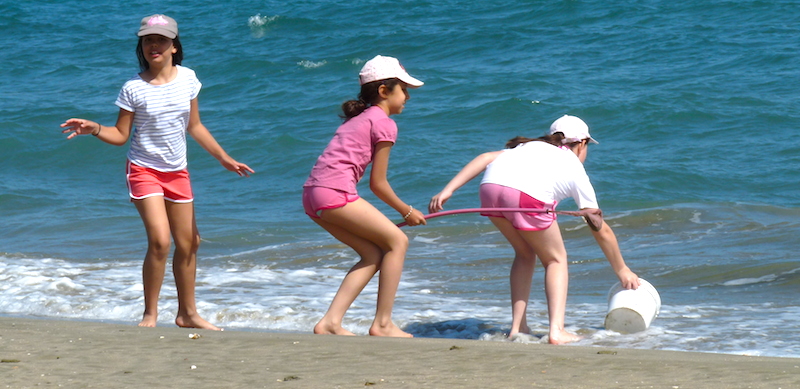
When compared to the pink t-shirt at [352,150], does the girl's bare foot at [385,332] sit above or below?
below

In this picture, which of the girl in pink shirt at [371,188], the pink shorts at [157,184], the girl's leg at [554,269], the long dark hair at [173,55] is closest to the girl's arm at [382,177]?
the girl in pink shirt at [371,188]

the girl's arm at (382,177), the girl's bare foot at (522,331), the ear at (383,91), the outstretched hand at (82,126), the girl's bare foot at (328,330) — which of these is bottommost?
the girl's bare foot at (522,331)

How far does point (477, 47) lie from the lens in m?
18.0

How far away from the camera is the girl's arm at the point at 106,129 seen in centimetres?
419

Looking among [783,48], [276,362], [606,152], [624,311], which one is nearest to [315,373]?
[276,362]

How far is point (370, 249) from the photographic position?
4.48 metres

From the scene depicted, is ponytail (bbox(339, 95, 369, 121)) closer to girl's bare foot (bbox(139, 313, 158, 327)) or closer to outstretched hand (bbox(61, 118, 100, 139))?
outstretched hand (bbox(61, 118, 100, 139))

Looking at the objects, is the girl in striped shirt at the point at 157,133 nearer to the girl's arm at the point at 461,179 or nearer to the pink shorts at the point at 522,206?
the girl's arm at the point at 461,179

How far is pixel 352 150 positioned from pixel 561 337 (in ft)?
4.57

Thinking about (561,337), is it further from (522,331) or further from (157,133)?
(157,133)

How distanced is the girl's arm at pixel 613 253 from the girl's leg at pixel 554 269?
20cm

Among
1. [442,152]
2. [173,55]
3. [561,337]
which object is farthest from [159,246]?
[442,152]

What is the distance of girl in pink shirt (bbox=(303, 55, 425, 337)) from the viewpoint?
4258mm

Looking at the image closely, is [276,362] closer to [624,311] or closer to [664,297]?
[624,311]
